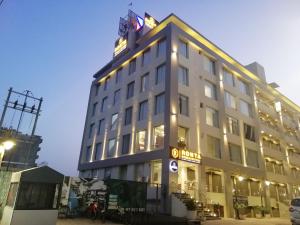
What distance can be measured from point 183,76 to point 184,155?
9.64 m

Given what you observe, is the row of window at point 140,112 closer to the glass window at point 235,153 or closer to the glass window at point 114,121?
the glass window at point 114,121

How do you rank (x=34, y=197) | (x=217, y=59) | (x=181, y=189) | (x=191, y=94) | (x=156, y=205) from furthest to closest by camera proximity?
1. (x=217, y=59)
2. (x=191, y=94)
3. (x=181, y=189)
4. (x=156, y=205)
5. (x=34, y=197)

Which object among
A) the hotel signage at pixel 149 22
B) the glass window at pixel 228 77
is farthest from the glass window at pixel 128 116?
the hotel signage at pixel 149 22

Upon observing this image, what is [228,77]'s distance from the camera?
3556 centimetres

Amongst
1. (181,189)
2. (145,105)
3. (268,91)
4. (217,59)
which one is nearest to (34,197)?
(181,189)

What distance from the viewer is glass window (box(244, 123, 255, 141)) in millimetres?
34500

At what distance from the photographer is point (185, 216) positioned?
19.2m

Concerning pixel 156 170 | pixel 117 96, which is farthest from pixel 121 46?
pixel 156 170

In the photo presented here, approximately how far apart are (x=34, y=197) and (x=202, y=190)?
16866 millimetres

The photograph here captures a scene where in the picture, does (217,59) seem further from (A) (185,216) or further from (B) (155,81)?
(A) (185,216)

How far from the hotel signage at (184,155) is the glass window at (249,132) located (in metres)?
13.5

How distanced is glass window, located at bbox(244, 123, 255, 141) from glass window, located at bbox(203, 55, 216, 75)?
955 cm

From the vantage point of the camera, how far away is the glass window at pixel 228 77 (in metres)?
34.8

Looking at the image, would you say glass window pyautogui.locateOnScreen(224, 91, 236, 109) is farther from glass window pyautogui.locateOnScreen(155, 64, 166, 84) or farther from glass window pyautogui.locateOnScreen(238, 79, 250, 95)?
glass window pyautogui.locateOnScreen(155, 64, 166, 84)
